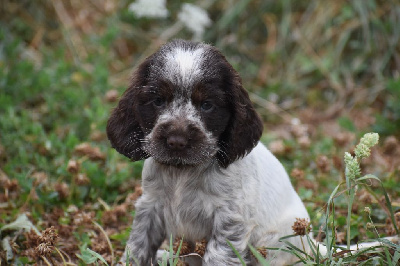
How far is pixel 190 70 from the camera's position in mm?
3730

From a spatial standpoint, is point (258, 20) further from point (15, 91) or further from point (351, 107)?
point (15, 91)

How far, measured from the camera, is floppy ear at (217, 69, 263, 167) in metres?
3.88

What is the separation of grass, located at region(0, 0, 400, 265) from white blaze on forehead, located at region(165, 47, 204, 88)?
3.72 feet

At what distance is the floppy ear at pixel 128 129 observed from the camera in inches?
159

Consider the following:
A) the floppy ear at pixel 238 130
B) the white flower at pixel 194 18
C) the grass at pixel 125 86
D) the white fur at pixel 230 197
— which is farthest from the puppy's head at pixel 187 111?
the white flower at pixel 194 18

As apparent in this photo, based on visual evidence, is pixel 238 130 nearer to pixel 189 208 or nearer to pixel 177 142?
pixel 177 142

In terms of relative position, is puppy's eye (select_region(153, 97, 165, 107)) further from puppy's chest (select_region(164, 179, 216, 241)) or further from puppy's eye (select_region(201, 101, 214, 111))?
puppy's chest (select_region(164, 179, 216, 241))

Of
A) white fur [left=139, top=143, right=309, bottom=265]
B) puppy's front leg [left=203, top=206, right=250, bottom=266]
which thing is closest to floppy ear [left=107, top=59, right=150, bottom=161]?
white fur [left=139, top=143, right=309, bottom=265]

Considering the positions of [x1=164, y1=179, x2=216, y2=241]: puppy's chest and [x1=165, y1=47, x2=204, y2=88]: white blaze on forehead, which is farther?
[x1=164, y1=179, x2=216, y2=241]: puppy's chest

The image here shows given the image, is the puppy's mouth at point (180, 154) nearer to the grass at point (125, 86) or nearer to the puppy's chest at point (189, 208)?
the puppy's chest at point (189, 208)

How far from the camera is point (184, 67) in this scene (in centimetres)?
374

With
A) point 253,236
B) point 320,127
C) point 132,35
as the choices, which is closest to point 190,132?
point 253,236

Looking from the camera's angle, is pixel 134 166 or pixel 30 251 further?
pixel 134 166

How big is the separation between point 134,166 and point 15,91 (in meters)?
2.04
